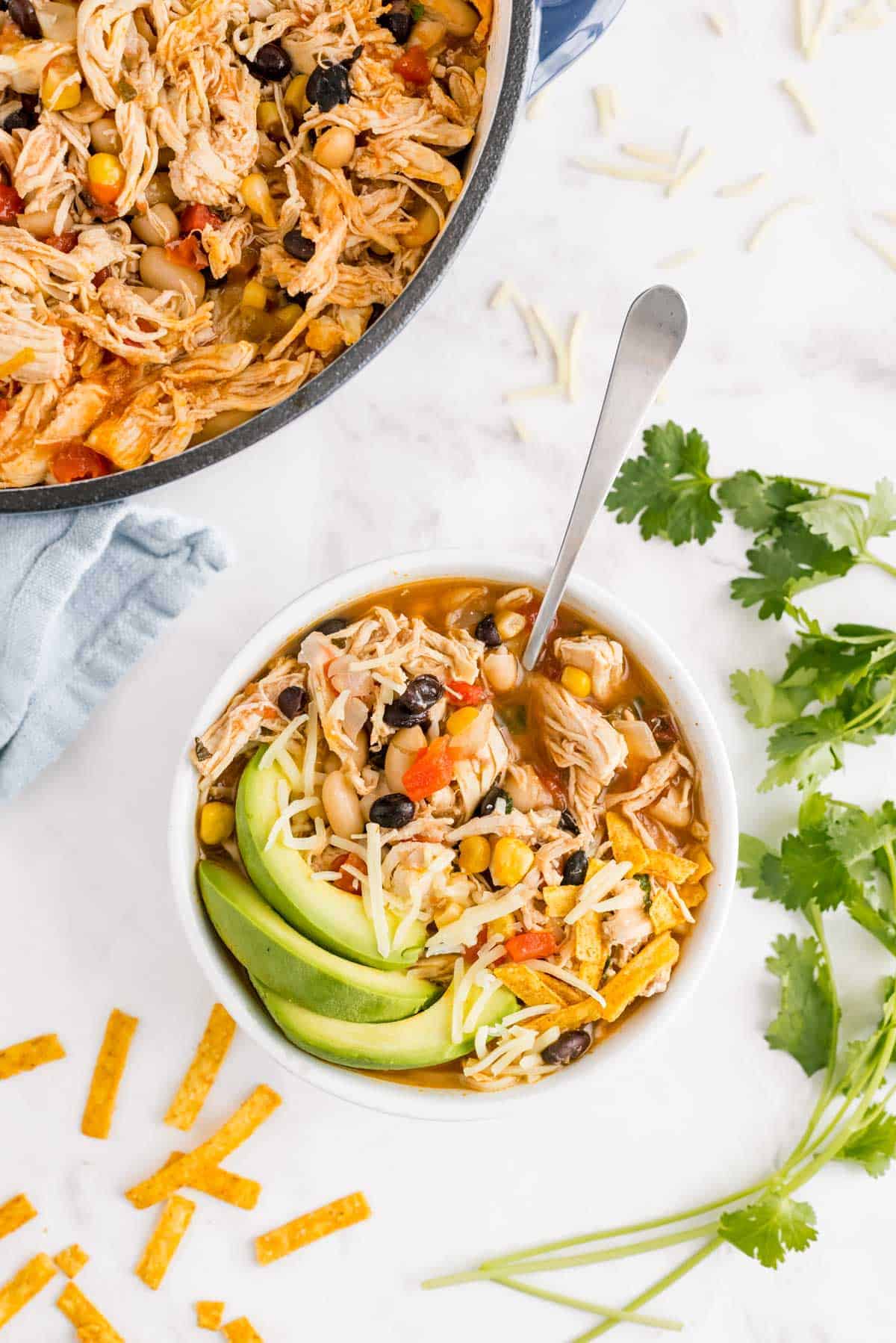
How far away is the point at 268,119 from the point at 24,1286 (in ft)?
10.0

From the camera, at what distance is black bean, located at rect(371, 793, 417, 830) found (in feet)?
8.93

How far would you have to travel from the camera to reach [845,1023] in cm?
342

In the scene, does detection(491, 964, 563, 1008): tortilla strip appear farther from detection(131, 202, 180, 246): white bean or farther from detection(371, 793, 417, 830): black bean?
detection(131, 202, 180, 246): white bean

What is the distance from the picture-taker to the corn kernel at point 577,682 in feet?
9.44

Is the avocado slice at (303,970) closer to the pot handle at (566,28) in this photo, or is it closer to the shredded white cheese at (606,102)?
the pot handle at (566,28)

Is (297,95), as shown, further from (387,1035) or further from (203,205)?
(387,1035)

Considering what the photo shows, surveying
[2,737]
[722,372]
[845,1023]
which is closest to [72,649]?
[2,737]

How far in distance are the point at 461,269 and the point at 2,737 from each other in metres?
1.78

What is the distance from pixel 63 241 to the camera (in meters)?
2.65

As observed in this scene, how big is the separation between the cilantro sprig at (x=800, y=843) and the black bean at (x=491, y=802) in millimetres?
817

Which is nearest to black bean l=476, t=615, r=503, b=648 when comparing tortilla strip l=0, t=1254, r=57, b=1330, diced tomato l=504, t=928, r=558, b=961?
diced tomato l=504, t=928, r=558, b=961

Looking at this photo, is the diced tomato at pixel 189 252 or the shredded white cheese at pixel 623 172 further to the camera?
the shredded white cheese at pixel 623 172

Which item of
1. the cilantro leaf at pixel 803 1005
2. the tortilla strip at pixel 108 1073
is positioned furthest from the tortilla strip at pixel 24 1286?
the cilantro leaf at pixel 803 1005

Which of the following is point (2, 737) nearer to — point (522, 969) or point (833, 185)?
point (522, 969)
